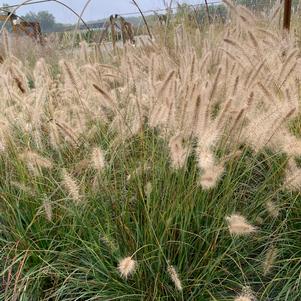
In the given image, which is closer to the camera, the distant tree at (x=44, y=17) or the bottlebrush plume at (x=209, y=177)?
the bottlebrush plume at (x=209, y=177)

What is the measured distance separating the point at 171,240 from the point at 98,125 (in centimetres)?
72

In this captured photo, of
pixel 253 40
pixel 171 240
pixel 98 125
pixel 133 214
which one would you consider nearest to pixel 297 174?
pixel 171 240

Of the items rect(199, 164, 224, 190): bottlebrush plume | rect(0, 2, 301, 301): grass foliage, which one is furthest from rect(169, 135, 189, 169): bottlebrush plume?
rect(199, 164, 224, 190): bottlebrush plume

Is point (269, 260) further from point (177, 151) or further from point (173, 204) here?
point (177, 151)

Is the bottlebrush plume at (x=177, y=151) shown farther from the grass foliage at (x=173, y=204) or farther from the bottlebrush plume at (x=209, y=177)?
the bottlebrush plume at (x=209, y=177)

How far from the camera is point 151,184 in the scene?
5.58ft

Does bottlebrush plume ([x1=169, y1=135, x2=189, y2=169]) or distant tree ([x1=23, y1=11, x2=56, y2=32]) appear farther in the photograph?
distant tree ([x1=23, y1=11, x2=56, y2=32])

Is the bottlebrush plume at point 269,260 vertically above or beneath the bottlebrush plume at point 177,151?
beneath

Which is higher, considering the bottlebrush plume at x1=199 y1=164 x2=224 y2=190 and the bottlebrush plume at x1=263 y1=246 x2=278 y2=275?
the bottlebrush plume at x1=199 y1=164 x2=224 y2=190

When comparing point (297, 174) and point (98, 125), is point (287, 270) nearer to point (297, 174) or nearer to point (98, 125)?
point (297, 174)

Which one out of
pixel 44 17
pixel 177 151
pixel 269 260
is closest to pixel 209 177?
pixel 177 151

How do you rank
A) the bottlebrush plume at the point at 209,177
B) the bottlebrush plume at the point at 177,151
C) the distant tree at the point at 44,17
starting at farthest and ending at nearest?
1. the distant tree at the point at 44,17
2. the bottlebrush plume at the point at 177,151
3. the bottlebrush plume at the point at 209,177

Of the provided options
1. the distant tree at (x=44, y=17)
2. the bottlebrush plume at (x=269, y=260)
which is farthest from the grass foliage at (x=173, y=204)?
the distant tree at (x=44, y=17)

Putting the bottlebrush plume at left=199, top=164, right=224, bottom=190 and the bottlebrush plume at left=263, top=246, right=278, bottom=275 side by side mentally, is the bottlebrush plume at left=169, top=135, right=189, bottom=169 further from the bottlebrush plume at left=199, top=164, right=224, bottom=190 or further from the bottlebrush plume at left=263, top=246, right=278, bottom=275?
the bottlebrush plume at left=263, top=246, right=278, bottom=275
